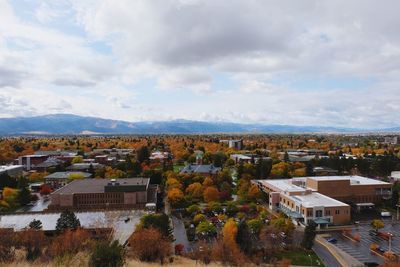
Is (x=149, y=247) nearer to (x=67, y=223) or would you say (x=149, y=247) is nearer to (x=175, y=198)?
(x=67, y=223)

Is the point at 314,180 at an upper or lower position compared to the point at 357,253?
upper

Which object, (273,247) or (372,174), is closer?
(273,247)

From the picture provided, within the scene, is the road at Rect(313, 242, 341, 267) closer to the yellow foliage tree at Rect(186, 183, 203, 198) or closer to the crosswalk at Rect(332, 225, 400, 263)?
the crosswalk at Rect(332, 225, 400, 263)

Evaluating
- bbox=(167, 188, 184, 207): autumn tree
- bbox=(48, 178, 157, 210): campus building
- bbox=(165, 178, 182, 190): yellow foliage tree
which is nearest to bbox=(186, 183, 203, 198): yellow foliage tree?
bbox=(165, 178, 182, 190): yellow foliage tree

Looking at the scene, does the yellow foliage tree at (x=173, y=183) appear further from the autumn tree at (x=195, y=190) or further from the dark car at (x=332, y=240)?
the dark car at (x=332, y=240)

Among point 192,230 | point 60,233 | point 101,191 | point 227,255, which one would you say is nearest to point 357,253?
point 227,255

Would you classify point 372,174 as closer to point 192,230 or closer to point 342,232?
point 342,232
